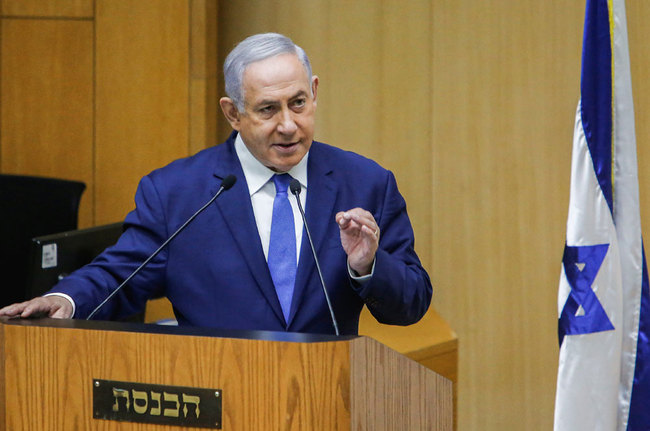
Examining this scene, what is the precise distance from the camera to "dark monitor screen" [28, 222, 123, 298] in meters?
2.62

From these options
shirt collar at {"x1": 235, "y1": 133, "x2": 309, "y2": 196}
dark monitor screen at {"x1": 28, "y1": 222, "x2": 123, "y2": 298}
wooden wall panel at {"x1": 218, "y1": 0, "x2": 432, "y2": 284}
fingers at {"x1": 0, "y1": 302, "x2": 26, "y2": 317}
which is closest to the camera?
fingers at {"x1": 0, "y1": 302, "x2": 26, "y2": 317}

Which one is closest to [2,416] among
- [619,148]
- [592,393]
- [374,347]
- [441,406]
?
[374,347]

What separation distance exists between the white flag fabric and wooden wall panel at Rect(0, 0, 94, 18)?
259 cm

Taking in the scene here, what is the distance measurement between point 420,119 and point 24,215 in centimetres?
174

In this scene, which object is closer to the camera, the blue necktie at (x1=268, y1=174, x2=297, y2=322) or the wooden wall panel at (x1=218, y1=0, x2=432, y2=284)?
the blue necktie at (x1=268, y1=174, x2=297, y2=322)

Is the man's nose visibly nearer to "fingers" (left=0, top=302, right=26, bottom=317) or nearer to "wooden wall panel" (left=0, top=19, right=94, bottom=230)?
"fingers" (left=0, top=302, right=26, bottom=317)

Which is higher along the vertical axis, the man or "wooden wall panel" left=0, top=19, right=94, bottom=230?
"wooden wall panel" left=0, top=19, right=94, bottom=230

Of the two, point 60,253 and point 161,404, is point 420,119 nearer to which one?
point 60,253

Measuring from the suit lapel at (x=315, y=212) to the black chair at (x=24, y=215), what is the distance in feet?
6.38

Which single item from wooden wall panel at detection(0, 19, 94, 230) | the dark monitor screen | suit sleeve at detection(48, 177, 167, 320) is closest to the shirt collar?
suit sleeve at detection(48, 177, 167, 320)

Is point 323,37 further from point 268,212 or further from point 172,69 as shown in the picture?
point 268,212

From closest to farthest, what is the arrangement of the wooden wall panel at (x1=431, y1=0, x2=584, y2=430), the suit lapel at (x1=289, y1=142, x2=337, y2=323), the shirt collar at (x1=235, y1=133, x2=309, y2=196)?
the suit lapel at (x1=289, y1=142, x2=337, y2=323)
the shirt collar at (x1=235, y1=133, x2=309, y2=196)
the wooden wall panel at (x1=431, y1=0, x2=584, y2=430)

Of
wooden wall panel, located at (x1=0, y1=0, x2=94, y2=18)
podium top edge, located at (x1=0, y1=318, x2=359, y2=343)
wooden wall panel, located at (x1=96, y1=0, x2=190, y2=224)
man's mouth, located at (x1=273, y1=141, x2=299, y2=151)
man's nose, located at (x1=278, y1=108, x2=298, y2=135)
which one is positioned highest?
wooden wall panel, located at (x1=0, y1=0, x2=94, y2=18)

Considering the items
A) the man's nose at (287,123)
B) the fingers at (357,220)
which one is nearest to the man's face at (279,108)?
the man's nose at (287,123)
